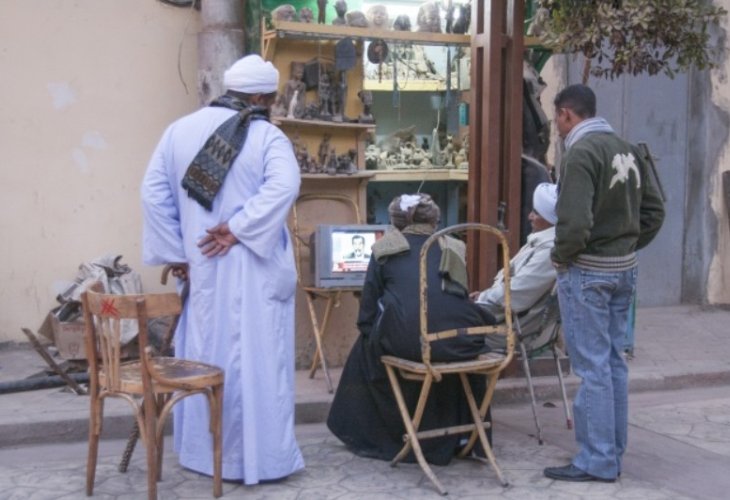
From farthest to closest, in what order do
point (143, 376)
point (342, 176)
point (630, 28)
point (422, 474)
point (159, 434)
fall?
point (342, 176)
point (630, 28)
point (422, 474)
point (159, 434)
point (143, 376)

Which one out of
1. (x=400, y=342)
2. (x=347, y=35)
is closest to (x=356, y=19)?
(x=347, y=35)

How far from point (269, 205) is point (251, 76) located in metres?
0.62

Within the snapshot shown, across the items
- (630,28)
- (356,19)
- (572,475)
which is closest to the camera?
(572,475)

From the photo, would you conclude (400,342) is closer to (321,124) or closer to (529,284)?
(529,284)

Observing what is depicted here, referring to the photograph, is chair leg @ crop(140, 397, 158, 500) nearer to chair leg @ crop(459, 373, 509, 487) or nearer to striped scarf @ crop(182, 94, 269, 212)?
striped scarf @ crop(182, 94, 269, 212)

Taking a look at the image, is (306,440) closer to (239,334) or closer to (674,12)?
(239,334)

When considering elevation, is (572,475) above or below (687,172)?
below

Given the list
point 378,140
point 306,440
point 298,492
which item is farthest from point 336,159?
point 298,492

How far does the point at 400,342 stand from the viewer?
190 inches

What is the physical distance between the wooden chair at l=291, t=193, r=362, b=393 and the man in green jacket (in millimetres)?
1849

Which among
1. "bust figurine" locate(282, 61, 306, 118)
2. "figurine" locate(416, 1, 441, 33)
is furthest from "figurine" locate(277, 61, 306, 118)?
"figurine" locate(416, 1, 441, 33)

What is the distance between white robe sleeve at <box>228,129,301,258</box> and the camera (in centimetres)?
467

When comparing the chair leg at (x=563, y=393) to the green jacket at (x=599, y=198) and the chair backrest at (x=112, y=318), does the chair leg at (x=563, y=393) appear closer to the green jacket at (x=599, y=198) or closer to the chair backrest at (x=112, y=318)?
the green jacket at (x=599, y=198)

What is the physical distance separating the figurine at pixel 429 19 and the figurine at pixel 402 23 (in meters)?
0.10
